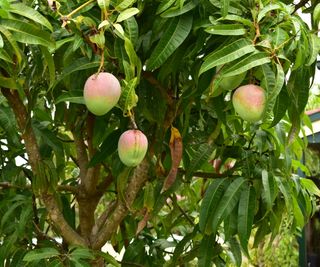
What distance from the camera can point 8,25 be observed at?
95cm

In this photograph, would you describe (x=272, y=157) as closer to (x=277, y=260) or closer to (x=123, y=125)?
(x=123, y=125)

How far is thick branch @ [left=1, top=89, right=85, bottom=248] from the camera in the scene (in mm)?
1248

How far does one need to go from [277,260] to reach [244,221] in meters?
3.47

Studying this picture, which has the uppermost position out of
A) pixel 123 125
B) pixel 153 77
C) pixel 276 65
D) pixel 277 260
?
pixel 276 65

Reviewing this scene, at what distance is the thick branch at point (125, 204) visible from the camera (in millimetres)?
1377

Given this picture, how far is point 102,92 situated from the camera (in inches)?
39.4

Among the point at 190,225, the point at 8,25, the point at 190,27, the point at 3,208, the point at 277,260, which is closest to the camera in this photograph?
the point at 8,25

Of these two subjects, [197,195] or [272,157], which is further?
[197,195]

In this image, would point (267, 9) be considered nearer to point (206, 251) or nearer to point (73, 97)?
point (73, 97)

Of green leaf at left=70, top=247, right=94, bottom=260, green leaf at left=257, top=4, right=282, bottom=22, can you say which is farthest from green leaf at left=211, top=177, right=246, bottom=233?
green leaf at left=257, top=4, right=282, bottom=22

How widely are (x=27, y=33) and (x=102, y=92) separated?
152mm

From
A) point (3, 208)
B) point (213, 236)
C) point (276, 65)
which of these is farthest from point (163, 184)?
point (276, 65)

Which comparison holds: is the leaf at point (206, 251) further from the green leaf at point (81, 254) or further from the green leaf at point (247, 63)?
the green leaf at point (247, 63)

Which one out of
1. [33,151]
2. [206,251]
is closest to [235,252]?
[206,251]
